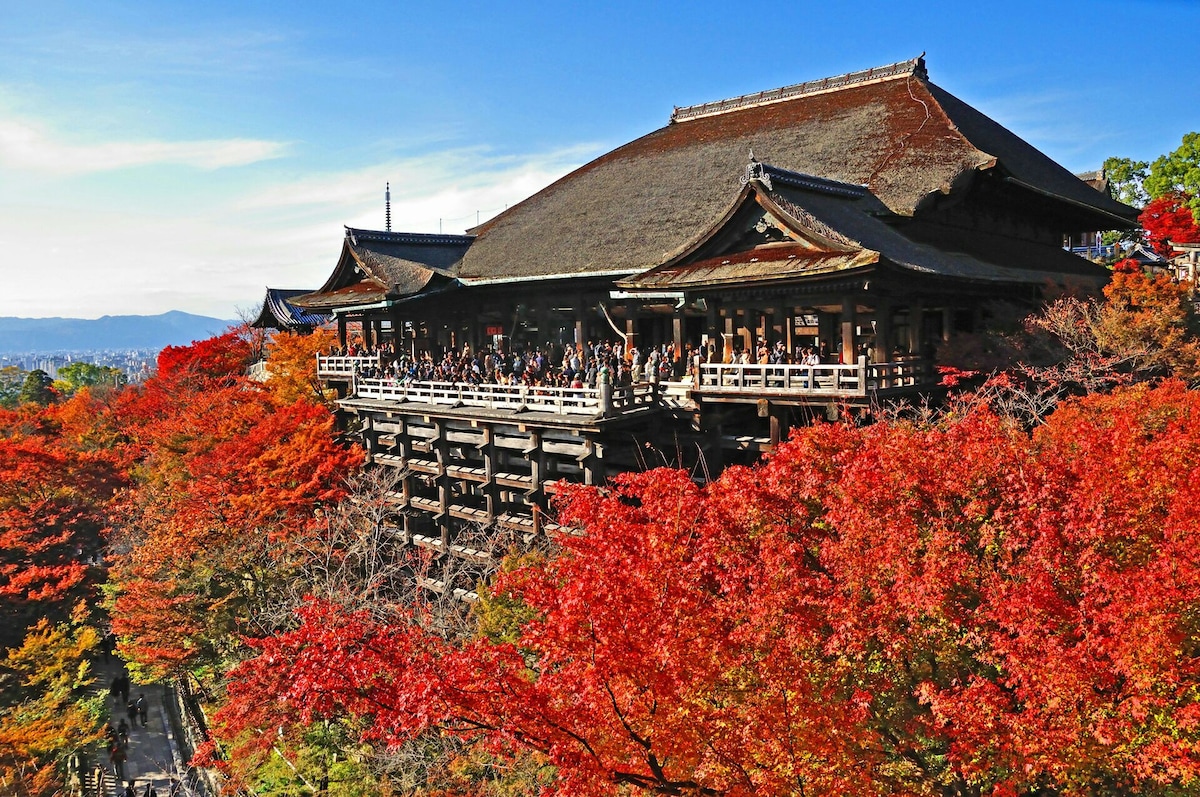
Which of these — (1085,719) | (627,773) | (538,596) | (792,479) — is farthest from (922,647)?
(538,596)

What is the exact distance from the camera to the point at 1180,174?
4391 cm

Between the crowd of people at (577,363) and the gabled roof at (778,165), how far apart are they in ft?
8.32

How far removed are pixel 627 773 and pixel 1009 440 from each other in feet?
21.8

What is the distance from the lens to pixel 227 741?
20266 mm

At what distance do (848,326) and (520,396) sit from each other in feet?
25.8

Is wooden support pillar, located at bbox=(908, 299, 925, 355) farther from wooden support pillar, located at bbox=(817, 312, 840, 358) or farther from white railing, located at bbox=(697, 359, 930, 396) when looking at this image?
wooden support pillar, located at bbox=(817, 312, 840, 358)

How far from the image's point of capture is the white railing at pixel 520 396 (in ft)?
57.6

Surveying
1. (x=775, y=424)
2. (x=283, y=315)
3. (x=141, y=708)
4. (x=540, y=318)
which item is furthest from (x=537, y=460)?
(x=283, y=315)

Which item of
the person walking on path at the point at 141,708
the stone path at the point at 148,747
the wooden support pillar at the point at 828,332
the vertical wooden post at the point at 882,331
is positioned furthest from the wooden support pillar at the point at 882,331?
the person walking on path at the point at 141,708

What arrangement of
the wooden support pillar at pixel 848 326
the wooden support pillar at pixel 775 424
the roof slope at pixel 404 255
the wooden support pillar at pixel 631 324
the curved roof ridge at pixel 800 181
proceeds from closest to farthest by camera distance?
the wooden support pillar at pixel 848 326
the wooden support pillar at pixel 775 424
the curved roof ridge at pixel 800 181
the wooden support pillar at pixel 631 324
the roof slope at pixel 404 255

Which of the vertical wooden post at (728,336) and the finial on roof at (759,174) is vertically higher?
the finial on roof at (759,174)

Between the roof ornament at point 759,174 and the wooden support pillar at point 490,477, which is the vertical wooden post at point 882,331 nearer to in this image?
the roof ornament at point 759,174

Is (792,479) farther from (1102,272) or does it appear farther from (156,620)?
(1102,272)

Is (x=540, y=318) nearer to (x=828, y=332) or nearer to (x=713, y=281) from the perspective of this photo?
(x=713, y=281)
